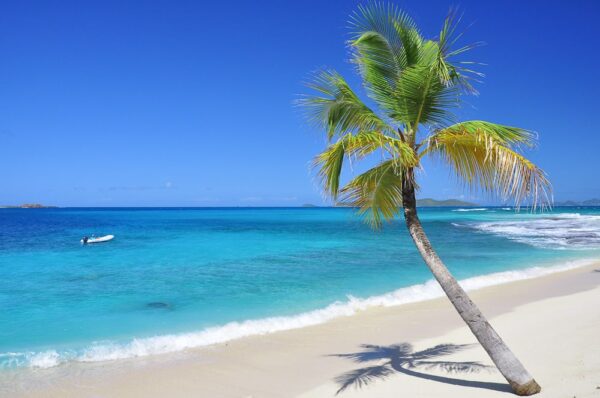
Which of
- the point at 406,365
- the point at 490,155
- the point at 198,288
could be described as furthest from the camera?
the point at 198,288

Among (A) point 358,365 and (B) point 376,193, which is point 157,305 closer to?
(A) point 358,365

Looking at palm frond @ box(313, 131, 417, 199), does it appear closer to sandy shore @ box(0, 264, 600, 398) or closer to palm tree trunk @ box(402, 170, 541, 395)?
palm tree trunk @ box(402, 170, 541, 395)

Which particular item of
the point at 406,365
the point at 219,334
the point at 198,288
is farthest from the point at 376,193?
the point at 198,288

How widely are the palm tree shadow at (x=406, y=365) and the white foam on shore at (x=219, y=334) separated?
8.55ft

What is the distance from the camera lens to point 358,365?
24.1 ft

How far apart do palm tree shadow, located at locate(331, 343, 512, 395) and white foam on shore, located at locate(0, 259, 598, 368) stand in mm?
2606

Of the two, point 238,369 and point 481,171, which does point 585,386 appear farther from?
point 238,369

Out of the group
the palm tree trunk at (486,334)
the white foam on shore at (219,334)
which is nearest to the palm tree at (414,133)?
the palm tree trunk at (486,334)

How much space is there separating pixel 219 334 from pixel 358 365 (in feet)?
11.6

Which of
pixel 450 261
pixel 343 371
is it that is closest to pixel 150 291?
pixel 343 371

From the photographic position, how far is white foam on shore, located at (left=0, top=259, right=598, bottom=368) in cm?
822

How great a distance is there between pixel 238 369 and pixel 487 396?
154 inches

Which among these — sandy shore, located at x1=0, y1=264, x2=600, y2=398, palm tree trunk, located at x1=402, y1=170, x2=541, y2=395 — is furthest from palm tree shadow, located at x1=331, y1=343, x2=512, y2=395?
palm tree trunk, located at x1=402, y1=170, x2=541, y2=395

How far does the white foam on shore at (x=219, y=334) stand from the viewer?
822 centimetres
